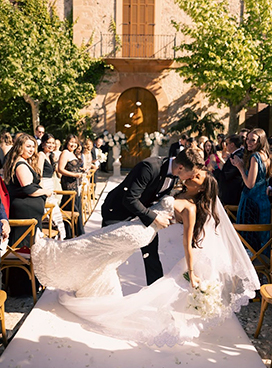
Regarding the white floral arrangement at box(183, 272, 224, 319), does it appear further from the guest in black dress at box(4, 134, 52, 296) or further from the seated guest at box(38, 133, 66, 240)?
the seated guest at box(38, 133, 66, 240)

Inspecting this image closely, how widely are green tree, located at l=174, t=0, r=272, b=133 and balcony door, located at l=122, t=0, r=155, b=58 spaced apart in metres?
3.41

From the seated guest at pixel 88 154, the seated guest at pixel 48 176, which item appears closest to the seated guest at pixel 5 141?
the seated guest at pixel 88 154

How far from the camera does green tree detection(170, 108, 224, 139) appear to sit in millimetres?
15750

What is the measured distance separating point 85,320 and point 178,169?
5.11ft

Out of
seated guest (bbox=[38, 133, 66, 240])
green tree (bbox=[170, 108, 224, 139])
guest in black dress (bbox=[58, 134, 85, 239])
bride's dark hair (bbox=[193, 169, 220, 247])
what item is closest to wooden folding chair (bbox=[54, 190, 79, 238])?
guest in black dress (bbox=[58, 134, 85, 239])

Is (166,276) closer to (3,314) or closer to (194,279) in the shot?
(194,279)

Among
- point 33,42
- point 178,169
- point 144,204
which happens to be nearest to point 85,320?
point 144,204

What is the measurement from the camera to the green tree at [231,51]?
12.6 metres

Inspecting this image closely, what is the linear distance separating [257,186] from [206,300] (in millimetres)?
2104

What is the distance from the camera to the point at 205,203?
321 cm

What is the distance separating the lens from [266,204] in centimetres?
467

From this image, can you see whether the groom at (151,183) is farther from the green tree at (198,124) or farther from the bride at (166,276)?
the green tree at (198,124)

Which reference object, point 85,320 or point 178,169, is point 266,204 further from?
point 85,320

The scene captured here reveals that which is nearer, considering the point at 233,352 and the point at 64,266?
the point at 233,352
